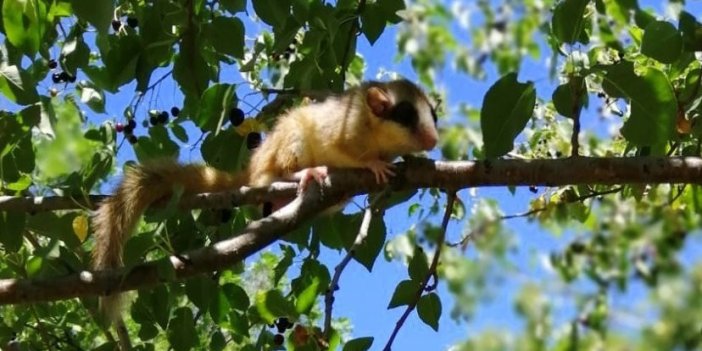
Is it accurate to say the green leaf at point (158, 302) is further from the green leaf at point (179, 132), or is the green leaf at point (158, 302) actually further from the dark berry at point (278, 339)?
the green leaf at point (179, 132)

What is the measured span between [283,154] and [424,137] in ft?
1.65

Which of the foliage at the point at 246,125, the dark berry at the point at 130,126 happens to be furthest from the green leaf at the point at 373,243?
the dark berry at the point at 130,126

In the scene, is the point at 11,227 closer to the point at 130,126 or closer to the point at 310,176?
the point at 310,176

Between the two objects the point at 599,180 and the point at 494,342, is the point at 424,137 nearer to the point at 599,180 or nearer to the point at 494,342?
the point at 599,180

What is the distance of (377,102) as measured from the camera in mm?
3570

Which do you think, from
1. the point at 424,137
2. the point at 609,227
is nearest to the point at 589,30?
the point at 424,137

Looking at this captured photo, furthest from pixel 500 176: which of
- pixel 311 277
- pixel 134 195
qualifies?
pixel 134 195

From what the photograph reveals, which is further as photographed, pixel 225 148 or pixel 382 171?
pixel 225 148

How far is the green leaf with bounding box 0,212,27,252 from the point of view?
2709mm

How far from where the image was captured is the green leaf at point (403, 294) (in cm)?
→ 277

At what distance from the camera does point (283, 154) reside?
336 centimetres

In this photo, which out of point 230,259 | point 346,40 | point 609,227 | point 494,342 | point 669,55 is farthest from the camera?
point 609,227

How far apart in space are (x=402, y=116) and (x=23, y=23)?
4.90 ft

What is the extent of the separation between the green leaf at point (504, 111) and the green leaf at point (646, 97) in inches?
8.0
